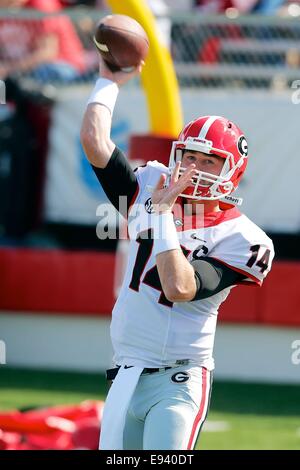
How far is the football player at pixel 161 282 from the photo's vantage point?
3.72 m

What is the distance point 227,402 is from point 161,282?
149 inches

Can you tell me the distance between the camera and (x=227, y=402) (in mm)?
7258

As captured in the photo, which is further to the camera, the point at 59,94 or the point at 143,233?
the point at 59,94

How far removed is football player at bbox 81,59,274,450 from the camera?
3.72 meters

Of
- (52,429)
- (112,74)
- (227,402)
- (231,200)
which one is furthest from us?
(227,402)

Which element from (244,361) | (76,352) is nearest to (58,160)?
(76,352)

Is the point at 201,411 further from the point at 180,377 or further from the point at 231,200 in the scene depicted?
the point at 231,200

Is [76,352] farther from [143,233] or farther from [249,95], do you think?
[143,233]

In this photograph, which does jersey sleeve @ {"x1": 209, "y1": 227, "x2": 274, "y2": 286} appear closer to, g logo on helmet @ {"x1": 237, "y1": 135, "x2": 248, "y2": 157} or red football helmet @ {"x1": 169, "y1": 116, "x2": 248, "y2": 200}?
red football helmet @ {"x1": 169, "y1": 116, "x2": 248, "y2": 200}

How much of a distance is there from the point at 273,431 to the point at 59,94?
12.5ft


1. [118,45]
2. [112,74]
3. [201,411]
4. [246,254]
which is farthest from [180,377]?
[118,45]

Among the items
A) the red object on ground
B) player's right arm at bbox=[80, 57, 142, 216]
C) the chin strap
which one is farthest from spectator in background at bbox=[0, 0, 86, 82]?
the chin strap

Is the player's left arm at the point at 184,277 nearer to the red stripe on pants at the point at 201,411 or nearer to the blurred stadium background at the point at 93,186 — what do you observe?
the red stripe on pants at the point at 201,411

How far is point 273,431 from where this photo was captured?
21.0 feet
